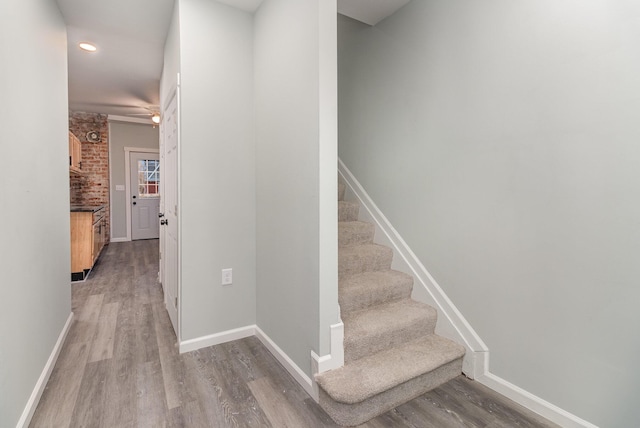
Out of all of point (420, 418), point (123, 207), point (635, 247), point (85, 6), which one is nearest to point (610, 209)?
point (635, 247)

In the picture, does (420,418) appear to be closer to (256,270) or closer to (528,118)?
(256,270)

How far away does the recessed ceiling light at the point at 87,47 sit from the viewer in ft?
10.1

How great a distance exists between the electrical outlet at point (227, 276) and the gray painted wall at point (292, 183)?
8.4 inches

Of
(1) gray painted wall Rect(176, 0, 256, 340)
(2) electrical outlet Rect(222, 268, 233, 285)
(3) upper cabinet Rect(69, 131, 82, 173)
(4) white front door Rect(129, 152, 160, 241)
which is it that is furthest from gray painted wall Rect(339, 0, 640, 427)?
(4) white front door Rect(129, 152, 160, 241)

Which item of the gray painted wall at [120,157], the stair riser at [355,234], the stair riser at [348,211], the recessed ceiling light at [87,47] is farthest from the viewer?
the gray painted wall at [120,157]

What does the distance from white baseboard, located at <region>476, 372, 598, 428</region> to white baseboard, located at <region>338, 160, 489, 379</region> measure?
2.8 inches

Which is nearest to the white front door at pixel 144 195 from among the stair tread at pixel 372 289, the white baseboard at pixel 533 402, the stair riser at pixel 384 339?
the stair tread at pixel 372 289

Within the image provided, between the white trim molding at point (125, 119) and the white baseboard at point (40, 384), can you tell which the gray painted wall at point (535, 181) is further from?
the white trim molding at point (125, 119)

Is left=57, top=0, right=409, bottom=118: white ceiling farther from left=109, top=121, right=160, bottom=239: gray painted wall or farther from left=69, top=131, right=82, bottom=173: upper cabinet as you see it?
left=109, top=121, right=160, bottom=239: gray painted wall

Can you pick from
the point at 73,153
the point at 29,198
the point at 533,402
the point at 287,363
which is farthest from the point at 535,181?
the point at 73,153

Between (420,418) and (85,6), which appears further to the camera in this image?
(85,6)

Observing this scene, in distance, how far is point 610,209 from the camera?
138 cm

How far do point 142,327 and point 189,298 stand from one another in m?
0.77

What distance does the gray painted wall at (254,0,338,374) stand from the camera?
67.6 inches
